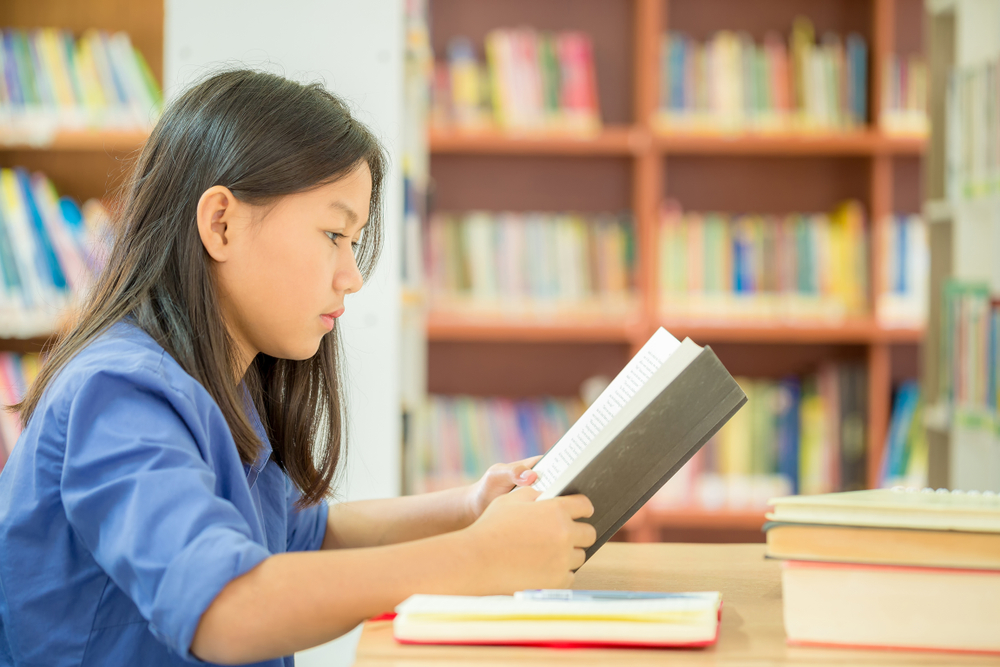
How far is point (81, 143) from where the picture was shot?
2.13 m

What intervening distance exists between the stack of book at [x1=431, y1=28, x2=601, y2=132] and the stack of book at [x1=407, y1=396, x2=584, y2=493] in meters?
0.84

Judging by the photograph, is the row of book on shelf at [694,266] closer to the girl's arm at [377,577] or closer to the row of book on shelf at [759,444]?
the row of book on shelf at [759,444]

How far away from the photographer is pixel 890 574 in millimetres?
615

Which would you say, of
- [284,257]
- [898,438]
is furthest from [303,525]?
[898,438]

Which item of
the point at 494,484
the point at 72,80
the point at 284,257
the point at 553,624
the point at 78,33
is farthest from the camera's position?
the point at 78,33

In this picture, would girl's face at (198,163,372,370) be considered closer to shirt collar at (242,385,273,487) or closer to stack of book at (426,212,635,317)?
shirt collar at (242,385,273,487)

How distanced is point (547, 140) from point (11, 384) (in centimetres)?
155

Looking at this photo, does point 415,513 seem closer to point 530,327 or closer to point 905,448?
point 530,327

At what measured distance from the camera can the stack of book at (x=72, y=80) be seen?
2.12 metres

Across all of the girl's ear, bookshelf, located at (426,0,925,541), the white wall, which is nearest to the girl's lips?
the girl's ear

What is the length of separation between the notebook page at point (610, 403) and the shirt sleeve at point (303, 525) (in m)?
0.31

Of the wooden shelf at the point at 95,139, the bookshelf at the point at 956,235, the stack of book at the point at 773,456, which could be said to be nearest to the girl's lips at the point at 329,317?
the wooden shelf at the point at 95,139

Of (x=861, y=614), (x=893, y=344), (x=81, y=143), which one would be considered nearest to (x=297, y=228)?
(x=861, y=614)

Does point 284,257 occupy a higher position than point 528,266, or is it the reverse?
point 528,266
